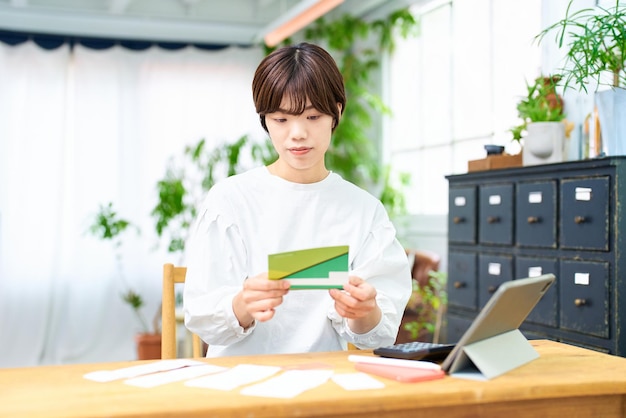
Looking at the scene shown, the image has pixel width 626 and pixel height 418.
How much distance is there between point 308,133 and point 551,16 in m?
3.11

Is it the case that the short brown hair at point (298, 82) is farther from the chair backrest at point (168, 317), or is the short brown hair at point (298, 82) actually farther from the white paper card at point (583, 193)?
the white paper card at point (583, 193)

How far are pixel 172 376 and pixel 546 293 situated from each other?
242 cm

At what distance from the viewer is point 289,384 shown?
1508 millimetres

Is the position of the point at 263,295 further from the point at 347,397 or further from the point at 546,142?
the point at 546,142

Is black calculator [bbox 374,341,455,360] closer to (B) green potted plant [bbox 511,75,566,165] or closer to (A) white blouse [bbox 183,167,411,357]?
(A) white blouse [bbox 183,167,411,357]

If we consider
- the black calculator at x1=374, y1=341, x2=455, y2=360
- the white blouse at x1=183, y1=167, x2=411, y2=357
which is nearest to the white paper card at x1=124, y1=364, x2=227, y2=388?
the white blouse at x1=183, y1=167, x2=411, y2=357

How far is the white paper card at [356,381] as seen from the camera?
1.50 meters

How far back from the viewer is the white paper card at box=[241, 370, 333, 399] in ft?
4.70

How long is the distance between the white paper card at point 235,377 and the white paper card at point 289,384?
3cm

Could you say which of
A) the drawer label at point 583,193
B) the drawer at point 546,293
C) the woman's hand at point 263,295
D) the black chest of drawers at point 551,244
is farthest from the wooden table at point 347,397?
the drawer at point 546,293

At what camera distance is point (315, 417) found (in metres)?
1.40

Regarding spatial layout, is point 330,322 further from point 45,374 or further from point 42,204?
point 42,204

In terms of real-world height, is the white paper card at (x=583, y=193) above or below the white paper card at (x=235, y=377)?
above

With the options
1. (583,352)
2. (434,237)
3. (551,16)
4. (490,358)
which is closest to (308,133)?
(490,358)
